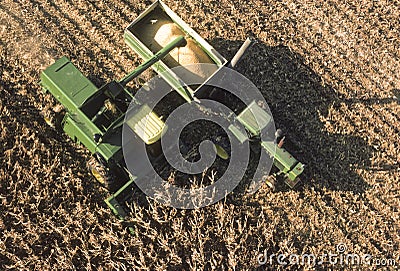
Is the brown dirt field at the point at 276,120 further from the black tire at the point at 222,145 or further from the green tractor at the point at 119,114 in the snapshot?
the black tire at the point at 222,145

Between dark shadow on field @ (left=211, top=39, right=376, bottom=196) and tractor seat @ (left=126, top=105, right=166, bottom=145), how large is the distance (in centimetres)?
249

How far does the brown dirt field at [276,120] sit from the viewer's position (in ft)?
23.4

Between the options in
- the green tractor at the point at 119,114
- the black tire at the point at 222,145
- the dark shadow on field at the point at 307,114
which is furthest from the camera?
the dark shadow on field at the point at 307,114

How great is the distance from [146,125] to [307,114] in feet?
10.6

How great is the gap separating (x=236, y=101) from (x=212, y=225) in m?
2.37

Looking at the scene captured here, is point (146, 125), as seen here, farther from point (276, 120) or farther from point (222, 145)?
point (276, 120)

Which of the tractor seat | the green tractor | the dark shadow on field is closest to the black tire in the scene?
the green tractor

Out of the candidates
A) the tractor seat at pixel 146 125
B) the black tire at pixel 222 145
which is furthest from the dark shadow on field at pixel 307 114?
the tractor seat at pixel 146 125

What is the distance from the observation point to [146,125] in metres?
7.21

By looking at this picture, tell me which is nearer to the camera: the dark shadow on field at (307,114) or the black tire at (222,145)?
the black tire at (222,145)

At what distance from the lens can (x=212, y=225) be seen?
7453mm

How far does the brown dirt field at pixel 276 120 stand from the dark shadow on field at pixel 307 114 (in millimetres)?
22

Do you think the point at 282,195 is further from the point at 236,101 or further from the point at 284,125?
the point at 236,101

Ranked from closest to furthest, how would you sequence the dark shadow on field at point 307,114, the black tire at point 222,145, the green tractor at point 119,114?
the green tractor at point 119,114
the black tire at point 222,145
the dark shadow on field at point 307,114
